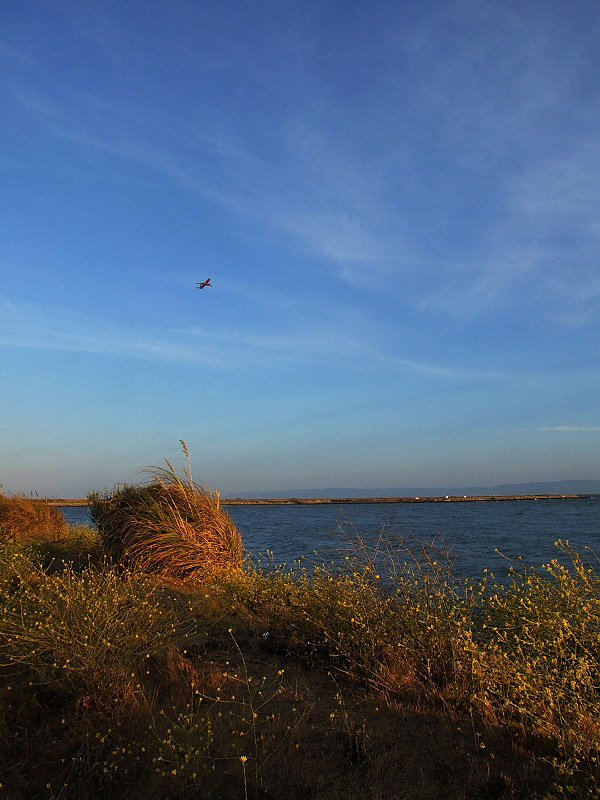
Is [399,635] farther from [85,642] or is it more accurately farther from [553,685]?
[85,642]

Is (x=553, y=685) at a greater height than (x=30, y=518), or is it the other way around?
(x=30, y=518)

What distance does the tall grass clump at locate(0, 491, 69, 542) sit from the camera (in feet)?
59.9

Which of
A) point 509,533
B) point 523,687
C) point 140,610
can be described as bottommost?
point 509,533

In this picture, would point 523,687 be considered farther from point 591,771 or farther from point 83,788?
point 83,788

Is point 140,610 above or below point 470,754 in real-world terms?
above

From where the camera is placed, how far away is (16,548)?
32.4 ft

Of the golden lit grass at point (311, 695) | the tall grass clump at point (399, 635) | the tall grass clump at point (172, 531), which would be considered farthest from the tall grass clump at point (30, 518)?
the tall grass clump at point (399, 635)

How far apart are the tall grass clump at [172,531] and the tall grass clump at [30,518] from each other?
7.59 m

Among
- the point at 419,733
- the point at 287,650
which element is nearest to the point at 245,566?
the point at 287,650

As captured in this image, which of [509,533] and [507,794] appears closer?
[507,794]

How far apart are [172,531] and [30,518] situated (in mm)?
11650

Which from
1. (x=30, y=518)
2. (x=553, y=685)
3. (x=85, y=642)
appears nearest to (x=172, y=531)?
(x=85, y=642)

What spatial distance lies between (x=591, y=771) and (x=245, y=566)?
9.01 metres

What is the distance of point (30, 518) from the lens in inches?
768
